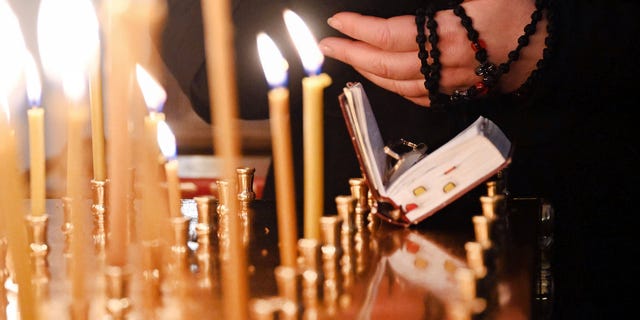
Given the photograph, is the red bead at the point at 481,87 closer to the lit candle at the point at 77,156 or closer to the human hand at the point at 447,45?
the human hand at the point at 447,45

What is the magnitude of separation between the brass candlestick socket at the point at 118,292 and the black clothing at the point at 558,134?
56 centimetres

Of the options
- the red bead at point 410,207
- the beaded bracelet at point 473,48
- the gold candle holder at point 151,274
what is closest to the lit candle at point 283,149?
the gold candle holder at point 151,274

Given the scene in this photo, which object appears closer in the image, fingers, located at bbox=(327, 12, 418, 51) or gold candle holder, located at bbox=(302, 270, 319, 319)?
gold candle holder, located at bbox=(302, 270, 319, 319)

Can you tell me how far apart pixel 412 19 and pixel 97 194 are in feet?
1.39

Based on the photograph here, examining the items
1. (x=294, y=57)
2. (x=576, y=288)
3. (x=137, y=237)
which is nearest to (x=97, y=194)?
(x=137, y=237)

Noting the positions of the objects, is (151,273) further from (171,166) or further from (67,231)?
(67,231)

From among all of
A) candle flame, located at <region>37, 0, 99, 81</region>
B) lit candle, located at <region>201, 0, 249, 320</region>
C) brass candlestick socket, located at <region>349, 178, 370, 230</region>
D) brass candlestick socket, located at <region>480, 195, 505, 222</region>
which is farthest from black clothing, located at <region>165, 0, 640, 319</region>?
lit candle, located at <region>201, 0, 249, 320</region>

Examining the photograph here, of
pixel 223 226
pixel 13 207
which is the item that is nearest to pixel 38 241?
pixel 223 226

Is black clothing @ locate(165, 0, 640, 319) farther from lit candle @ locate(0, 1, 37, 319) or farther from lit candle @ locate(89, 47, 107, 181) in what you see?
lit candle @ locate(0, 1, 37, 319)

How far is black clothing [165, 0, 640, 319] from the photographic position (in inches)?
44.6

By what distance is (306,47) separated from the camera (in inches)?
21.4

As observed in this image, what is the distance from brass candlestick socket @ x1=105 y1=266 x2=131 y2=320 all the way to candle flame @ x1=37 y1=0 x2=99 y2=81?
0.12m

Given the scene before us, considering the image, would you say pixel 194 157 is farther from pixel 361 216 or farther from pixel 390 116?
pixel 361 216

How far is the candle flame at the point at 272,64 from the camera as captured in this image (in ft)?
1.61
